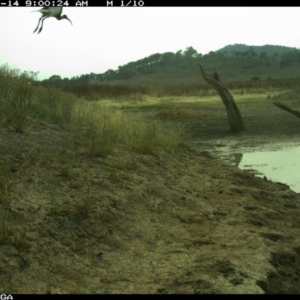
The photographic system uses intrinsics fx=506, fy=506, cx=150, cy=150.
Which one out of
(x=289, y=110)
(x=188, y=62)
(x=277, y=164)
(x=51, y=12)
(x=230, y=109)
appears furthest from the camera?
(x=188, y=62)

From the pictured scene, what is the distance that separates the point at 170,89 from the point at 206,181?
3813 centimetres

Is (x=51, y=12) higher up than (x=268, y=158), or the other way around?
(x=51, y=12)

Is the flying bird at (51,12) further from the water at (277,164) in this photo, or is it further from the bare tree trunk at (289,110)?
the bare tree trunk at (289,110)

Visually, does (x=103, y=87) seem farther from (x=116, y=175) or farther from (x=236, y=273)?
(x=236, y=273)

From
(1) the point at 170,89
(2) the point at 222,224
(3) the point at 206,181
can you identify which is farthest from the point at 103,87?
(2) the point at 222,224

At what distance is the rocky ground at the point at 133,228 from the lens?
13.4 feet

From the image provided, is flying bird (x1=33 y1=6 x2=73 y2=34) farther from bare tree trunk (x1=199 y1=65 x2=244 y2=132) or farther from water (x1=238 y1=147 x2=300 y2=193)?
bare tree trunk (x1=199 y1=65 x2=244 y2=132)

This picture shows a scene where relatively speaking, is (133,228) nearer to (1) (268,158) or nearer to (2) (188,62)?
(1) (268,158)

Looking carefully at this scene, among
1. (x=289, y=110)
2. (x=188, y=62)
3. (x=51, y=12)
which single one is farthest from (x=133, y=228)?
(x=188, y=62)

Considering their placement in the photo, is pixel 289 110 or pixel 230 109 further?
pixel 230 109

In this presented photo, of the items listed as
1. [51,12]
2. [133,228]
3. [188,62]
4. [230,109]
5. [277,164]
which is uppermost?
[188,62]

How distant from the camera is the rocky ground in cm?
409

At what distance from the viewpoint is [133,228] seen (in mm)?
5328

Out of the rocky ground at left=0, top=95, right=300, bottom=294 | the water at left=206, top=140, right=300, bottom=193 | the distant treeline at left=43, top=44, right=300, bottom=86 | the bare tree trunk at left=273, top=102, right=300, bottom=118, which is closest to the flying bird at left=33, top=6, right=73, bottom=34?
the rocky ground at left=0, top=95, right=300, bottom=294
